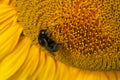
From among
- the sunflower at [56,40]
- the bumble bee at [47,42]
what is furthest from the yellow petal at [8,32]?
the bumble bee at [47,42]

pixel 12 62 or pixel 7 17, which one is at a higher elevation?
pixel 7 17

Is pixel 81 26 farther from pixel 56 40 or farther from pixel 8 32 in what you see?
pixel 8 32

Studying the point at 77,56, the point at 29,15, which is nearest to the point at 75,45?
the point at 77,56

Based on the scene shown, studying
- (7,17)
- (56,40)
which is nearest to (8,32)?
(7,17)

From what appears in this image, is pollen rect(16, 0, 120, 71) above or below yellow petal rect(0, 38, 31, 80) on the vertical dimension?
above

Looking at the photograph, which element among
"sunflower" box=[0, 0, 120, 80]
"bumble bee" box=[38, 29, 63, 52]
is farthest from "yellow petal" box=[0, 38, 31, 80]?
"bumble bee" box=[38, 29, 63, 52]

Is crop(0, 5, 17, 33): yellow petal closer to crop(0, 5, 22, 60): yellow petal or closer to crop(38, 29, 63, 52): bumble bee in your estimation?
crop(0, 5, 22, 60): yellow petal
